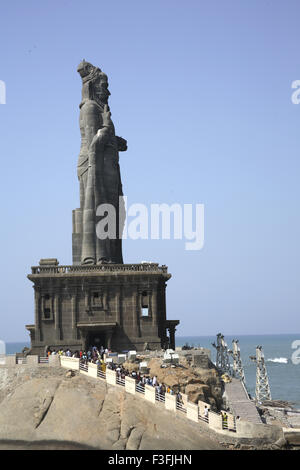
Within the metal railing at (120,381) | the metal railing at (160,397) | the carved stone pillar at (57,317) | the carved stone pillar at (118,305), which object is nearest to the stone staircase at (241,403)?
the metal railing at (160,397)

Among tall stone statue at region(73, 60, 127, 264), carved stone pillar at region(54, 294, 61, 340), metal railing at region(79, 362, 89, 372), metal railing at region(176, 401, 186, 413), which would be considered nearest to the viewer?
metal railing at region(176, 401, 186, 413)

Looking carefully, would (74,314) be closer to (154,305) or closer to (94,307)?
(94,307)

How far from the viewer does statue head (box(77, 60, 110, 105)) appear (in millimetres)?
59594

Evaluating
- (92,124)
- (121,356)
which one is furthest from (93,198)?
(121,356)

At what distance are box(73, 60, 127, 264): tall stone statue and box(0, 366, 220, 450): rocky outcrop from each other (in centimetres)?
1562

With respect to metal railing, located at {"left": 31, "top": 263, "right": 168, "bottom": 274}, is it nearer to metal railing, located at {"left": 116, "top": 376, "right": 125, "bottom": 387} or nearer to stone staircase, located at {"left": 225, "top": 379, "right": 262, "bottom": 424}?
stone staircase, located at {"left": 225, "top": 379, "right": 262, "bottom": 424}

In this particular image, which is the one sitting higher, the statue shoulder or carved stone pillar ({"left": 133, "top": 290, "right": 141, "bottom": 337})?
the statue shoulder

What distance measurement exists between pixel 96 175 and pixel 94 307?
11.3 metres

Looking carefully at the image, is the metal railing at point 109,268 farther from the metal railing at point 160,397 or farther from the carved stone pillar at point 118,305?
the metal railing at point 160,397

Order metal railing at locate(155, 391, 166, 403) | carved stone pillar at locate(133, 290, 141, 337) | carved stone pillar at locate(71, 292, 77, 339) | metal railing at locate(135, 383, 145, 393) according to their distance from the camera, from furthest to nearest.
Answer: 1. carved stone pillar at locate(133, 290, 141, 337)
2. carved stone pillar at locate(71, 292, 77, 339)
3. metal railing at locate(135, 383, 145, 393)
4. metal railing at locate(155, 391, 166, 403)

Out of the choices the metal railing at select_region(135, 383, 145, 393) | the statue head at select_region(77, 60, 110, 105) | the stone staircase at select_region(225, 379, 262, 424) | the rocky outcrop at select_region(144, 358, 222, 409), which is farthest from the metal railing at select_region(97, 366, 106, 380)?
the statue head at select_region(77, 60, 110, 105)

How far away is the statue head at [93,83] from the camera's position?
2346 inches

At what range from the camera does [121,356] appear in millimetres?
46312

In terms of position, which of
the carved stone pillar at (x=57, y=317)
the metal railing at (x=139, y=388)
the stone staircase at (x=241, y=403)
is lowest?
the stone staircase at (x=241, y=403)
